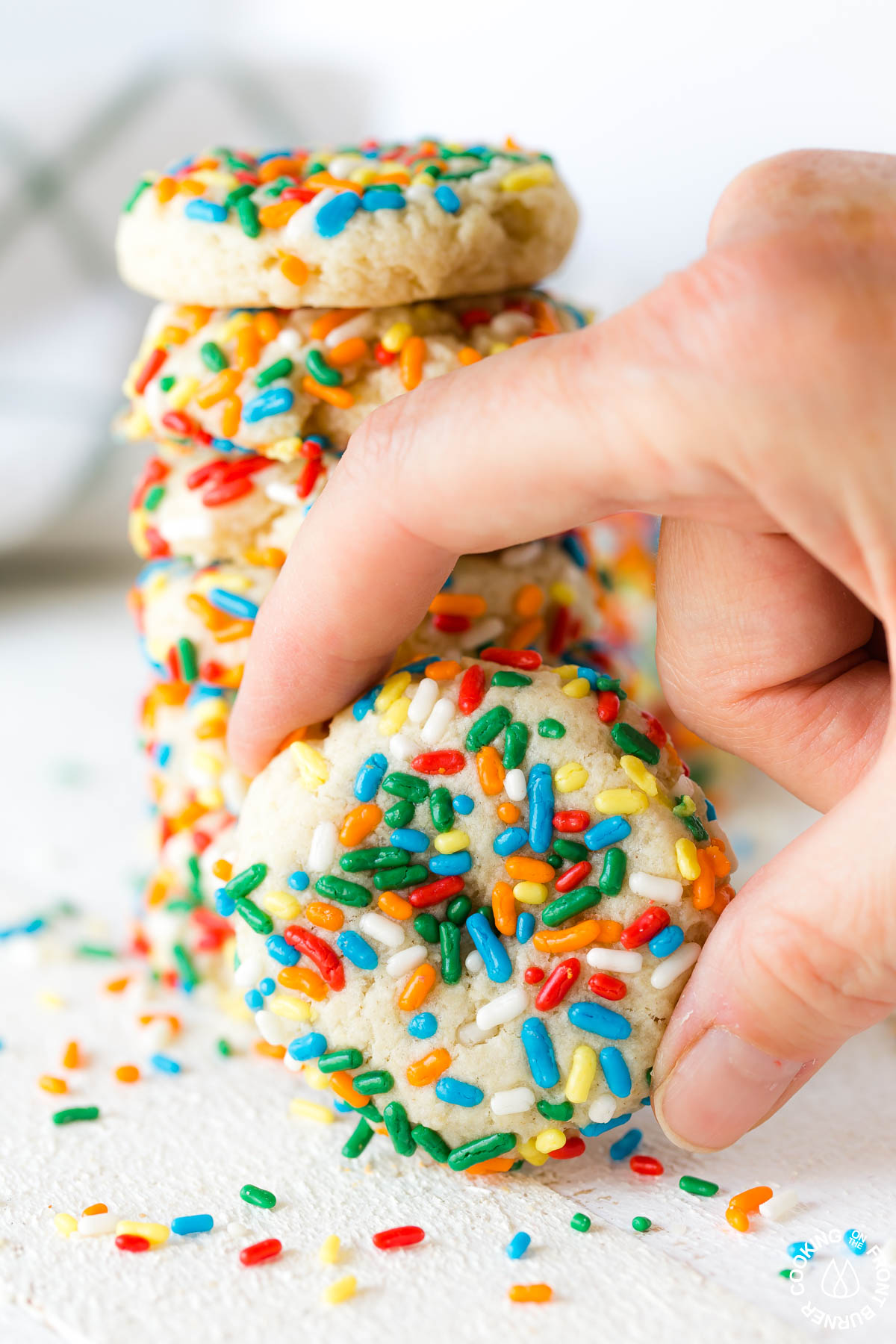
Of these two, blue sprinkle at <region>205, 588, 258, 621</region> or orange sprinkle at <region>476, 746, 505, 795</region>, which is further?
blue sprinkle at <region>205, 588, 258, 621</region>

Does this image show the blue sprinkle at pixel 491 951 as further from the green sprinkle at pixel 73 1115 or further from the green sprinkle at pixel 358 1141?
the green sprinkle at pixel 73 1115

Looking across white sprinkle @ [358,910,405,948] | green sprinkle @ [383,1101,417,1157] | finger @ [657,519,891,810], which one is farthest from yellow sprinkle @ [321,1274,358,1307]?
finger @ [657,519,891,810]

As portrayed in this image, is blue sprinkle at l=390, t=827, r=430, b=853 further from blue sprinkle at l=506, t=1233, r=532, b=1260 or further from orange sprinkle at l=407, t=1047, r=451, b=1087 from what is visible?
blue sprinkle at l=506, t=1233, r=532, b=1260

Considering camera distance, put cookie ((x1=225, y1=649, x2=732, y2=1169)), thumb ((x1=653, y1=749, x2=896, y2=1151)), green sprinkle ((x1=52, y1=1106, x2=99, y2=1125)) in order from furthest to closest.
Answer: green sprinkle ((x1=52, y1=1106, x2=99, y2=1125)), cookie ((x1=225, y1=649, x2=732, y2=1169)), thumb ((x1=653, y1=749, x2=896, y2=1151))

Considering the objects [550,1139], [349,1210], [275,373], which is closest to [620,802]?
[550,1139]

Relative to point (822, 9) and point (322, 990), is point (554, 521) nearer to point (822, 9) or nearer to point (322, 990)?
point (322, 990)

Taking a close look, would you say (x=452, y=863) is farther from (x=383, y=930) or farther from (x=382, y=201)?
(x=382, y=201)
